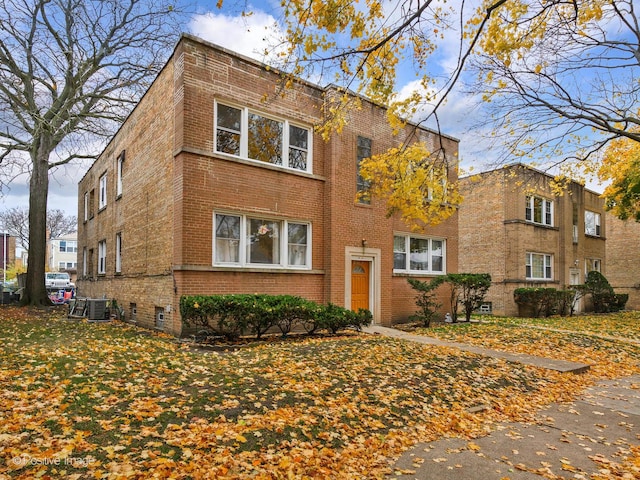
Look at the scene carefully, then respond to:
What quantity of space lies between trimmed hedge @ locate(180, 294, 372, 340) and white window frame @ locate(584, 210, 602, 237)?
23.8 meters

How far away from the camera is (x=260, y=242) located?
11.8 m

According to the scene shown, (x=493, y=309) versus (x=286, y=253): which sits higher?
(x=286, y=253)

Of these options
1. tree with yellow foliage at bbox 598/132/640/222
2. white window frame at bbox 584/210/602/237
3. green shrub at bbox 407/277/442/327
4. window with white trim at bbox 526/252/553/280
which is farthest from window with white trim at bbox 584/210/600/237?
green shrub at bbox 407/277/442/327

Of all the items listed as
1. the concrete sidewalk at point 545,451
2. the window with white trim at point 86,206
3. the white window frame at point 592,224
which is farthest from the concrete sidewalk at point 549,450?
the white window frame at point 592,224

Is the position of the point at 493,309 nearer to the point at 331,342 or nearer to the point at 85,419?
the point at 331,342

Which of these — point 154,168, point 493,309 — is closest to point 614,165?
point 493,309

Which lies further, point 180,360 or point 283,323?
point 283,323

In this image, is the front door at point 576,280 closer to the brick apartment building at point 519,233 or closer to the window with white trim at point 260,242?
the brick apartment building at point 519,233

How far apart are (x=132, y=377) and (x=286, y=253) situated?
254 inches

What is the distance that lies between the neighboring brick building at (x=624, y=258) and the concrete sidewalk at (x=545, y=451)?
29724 millimetres

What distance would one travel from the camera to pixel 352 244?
1348cm

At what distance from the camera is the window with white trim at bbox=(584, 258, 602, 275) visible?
89.0ft

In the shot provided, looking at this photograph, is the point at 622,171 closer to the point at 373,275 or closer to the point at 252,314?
the point at 373,275

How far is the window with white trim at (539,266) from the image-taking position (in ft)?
75.0
